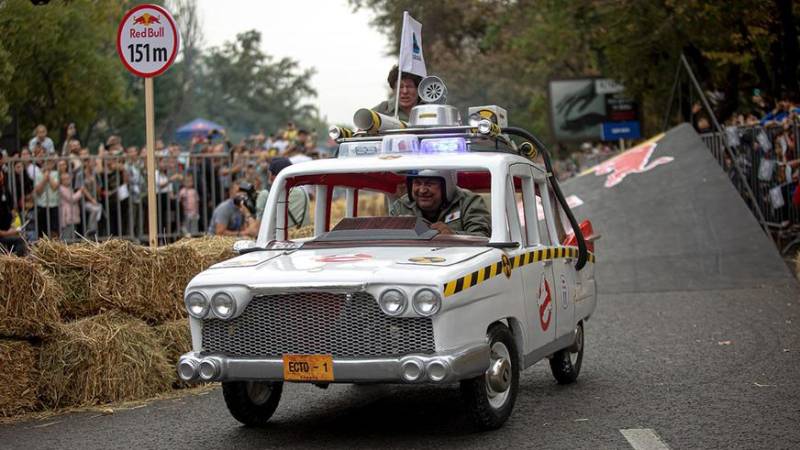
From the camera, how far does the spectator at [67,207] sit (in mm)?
17719

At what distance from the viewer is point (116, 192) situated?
18672 mm

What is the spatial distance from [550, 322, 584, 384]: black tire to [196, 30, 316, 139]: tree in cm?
9122

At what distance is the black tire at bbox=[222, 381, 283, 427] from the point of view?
806 cm

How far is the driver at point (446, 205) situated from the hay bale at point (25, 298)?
2.63 m

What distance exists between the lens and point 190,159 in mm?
19766

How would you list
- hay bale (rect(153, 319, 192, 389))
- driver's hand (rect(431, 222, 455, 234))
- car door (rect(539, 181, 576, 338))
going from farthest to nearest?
hay bale (rect(153, 319, 192, 389)) < car door (rect(539, 181, 576, 338)) < driver's hand (rect(431, 222, 455, 234))

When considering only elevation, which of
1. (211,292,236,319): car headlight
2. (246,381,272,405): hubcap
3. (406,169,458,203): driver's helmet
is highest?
(406,169,458,203): driver's helmet

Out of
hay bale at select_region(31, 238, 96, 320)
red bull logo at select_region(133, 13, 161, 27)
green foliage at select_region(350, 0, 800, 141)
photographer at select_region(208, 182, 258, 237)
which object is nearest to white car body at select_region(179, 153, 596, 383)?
hay bale at select_region(31, 238, 96, 320)

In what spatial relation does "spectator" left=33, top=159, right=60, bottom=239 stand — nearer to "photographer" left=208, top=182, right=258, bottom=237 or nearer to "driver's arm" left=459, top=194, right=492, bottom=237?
"photographer" left=208, top=182, right=258, bottom=237

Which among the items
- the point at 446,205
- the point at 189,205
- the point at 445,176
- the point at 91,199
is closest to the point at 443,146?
the point at 445,176

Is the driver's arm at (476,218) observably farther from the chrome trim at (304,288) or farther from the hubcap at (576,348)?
the chrome trim at (304,288)

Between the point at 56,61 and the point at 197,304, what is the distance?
52.1 ft

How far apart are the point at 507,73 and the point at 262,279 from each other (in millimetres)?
48533

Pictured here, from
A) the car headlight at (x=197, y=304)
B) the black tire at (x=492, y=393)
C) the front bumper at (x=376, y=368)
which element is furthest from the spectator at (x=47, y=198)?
the black tire at (x=492, y=393)
